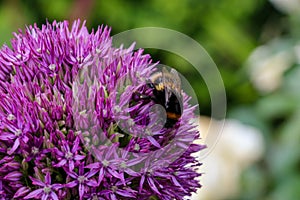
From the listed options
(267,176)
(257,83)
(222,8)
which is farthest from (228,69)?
(267,176)

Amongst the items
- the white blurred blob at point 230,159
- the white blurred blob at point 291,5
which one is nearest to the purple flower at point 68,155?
the white blurred blob at point 230,159

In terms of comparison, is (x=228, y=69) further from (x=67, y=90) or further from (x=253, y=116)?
(x=67, y=90)

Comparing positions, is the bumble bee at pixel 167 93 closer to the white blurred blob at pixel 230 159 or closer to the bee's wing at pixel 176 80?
the bee's wing at pixel 176 80

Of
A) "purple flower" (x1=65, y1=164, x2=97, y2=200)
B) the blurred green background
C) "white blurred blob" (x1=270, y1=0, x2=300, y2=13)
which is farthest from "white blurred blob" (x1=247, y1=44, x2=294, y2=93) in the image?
"purple flower" (x1=65, y1=164, x2=97, y2=200)

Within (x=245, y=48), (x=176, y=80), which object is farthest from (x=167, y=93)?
(x=245, y=48)

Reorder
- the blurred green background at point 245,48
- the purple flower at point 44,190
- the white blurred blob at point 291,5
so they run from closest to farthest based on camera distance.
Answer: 1. the purple flower at point 44,190
2. the blurred green background at point 245,48
3. the white blurred blob at point 291,5

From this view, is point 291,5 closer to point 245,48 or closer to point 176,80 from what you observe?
point 245,48
